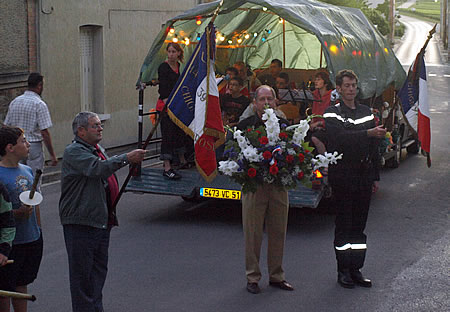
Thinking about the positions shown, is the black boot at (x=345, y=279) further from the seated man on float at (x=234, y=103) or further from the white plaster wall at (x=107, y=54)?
the white plaster wall at (x=107, y=54)

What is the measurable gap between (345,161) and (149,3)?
1320cm

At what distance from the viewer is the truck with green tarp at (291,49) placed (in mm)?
11133

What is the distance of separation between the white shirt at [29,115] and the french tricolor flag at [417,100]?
4.49 m

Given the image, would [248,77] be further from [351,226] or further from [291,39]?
[351,226]

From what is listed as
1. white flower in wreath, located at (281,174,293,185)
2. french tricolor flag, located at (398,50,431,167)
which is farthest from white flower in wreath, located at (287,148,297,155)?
french tricolor flag, located at (398,50,431,167)

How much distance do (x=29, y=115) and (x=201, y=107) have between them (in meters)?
2.64

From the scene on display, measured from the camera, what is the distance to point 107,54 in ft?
61.2

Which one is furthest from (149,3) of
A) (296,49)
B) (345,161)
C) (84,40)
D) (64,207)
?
(64,207)

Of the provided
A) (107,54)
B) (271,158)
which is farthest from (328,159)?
(107,54)

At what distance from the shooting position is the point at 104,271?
6.69 meters

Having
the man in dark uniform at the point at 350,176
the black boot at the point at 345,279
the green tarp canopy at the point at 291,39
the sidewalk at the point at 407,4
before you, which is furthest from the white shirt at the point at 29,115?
the sidewalk at the point at 407,4

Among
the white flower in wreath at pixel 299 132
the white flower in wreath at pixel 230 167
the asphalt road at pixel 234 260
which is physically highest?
the white flower in wreath at pixel 299 132

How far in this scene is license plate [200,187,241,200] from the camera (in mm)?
10500

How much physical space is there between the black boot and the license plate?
2.70 metres
